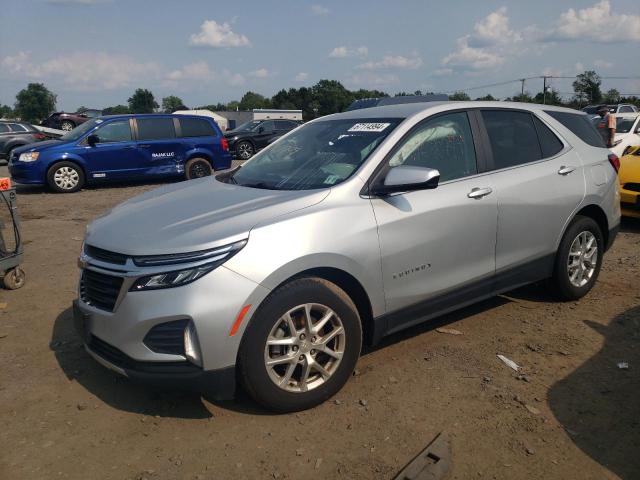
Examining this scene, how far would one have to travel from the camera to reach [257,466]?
267cm

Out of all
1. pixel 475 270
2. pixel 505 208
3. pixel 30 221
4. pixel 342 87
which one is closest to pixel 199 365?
pixel 475 270

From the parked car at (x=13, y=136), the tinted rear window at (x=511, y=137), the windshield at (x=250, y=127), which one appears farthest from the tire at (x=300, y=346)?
the parked car at (x=13, y=136)

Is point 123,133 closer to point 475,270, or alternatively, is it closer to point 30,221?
point 30,221

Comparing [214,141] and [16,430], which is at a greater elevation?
[214,141]

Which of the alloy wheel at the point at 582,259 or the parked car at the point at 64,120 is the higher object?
the parked car at the point at 64,120

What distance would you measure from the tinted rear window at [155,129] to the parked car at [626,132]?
9919mm

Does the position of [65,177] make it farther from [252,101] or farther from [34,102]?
[252,101]

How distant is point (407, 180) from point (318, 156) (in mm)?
832

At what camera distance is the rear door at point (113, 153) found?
468 inches

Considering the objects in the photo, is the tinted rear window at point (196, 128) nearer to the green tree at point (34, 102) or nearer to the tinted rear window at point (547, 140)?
the tinted rear window at point (547, 140)

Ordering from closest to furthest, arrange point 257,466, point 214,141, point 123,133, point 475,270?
point 257,466 < point 475,270 < point 123,133 < point 214,141

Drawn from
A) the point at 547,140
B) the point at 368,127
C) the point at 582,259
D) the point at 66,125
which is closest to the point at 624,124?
the point at 582,259

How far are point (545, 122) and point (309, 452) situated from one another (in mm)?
3430

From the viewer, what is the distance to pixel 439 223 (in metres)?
3.56
